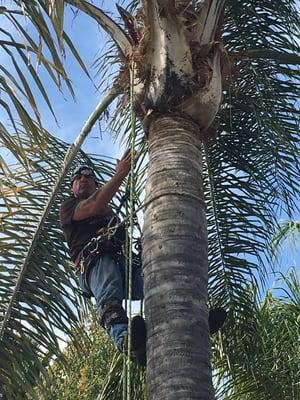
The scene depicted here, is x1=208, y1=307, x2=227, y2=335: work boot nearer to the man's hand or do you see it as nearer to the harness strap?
the harness strap

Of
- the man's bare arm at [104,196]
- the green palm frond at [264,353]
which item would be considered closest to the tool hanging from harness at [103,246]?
the man's bare arm at [104,196]

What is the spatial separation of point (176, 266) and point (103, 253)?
3.63 feet

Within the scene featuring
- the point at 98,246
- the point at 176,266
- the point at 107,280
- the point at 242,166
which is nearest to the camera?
Answer: the point at 176,266

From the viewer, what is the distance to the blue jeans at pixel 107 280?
15.3 feet

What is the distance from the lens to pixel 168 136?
4.33 metres

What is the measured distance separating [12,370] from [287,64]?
2.89 m

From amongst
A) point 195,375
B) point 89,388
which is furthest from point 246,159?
point 89,388

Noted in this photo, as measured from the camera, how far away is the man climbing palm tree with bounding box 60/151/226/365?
4.46 m

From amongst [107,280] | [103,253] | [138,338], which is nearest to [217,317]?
[138,338]

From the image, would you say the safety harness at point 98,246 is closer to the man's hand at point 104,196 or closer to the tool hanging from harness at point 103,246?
the tool hanging from harness at point 103,246

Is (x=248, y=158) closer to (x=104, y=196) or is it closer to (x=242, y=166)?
(x=242, y=166)

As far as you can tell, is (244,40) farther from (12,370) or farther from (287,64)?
(12,370)

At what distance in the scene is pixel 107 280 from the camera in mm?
4738

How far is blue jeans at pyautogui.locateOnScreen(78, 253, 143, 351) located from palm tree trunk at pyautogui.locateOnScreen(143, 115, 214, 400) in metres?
0.70
